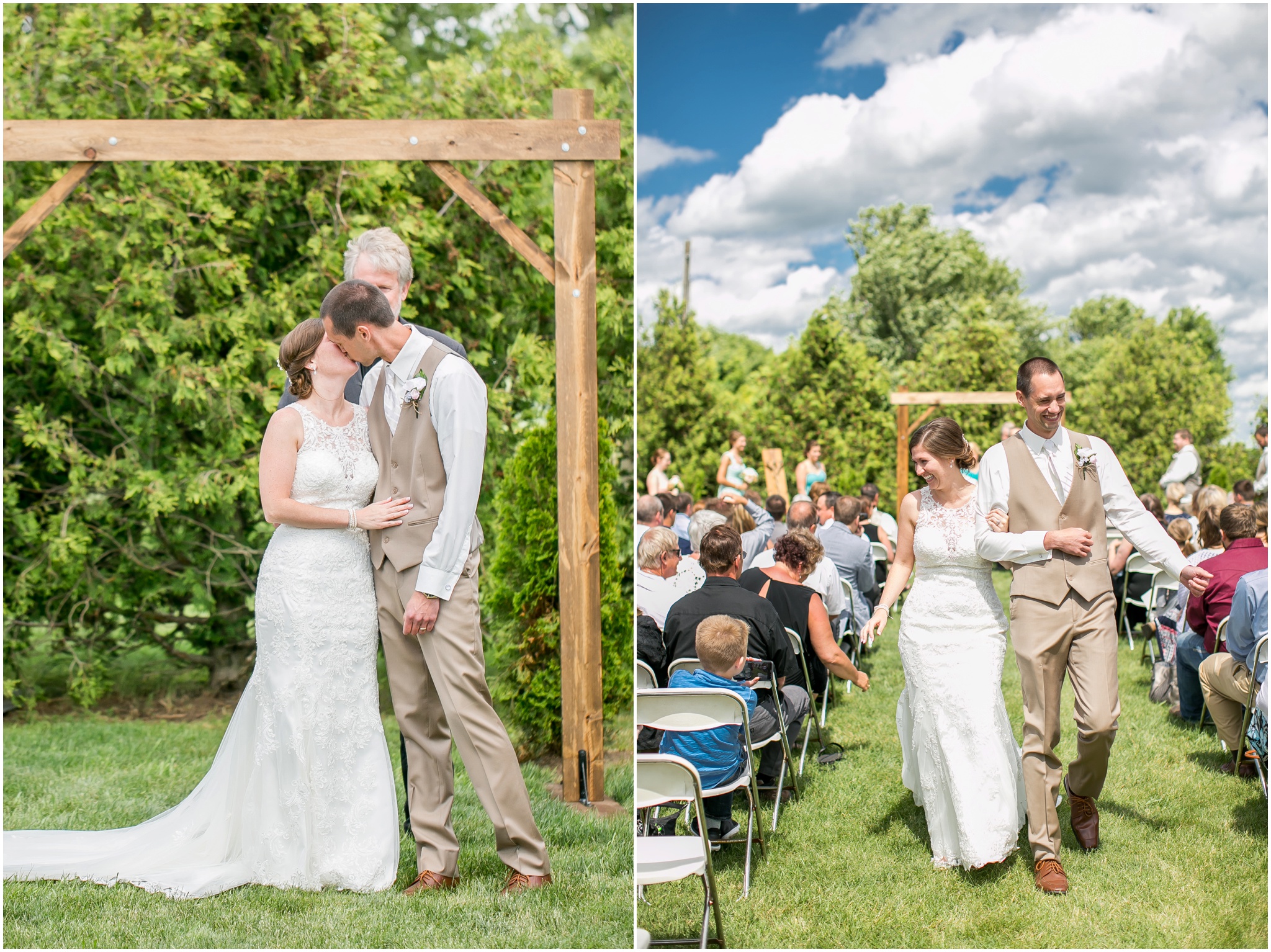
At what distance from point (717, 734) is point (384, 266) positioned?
2.20 metres

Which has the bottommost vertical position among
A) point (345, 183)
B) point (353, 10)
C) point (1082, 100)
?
point (345, 183)

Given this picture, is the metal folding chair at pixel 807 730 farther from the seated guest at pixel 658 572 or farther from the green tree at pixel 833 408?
the green tree at pixel 833 408

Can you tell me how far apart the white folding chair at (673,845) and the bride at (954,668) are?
110 cm

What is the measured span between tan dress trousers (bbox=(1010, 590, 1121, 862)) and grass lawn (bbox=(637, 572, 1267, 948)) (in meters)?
0.36

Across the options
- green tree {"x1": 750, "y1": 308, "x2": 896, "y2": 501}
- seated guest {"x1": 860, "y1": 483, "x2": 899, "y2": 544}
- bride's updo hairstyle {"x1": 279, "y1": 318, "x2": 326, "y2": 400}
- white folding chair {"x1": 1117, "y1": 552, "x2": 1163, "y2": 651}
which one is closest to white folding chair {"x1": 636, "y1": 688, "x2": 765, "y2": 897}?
bride's updo hairstyle {"x1": 279, "y1": 318, "x2": 326, "y2": 400}

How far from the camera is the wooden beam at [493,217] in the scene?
462cm

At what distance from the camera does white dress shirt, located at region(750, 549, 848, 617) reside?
6.36 m

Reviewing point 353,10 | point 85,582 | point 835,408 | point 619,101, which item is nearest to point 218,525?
point 85,582

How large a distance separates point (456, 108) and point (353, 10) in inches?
40.1

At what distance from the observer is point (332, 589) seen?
12.7 ft

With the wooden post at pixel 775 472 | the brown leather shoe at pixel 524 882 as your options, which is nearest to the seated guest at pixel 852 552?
the brown leather shoe at pixel 524 882

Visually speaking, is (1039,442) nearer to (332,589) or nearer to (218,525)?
(332,589)

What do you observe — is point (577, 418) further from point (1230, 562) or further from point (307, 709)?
point (1230, 562)

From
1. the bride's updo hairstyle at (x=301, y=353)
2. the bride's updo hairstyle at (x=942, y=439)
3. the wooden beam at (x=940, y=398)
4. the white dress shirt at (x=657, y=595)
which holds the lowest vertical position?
the white dress shirt at (x=657, y=595)
